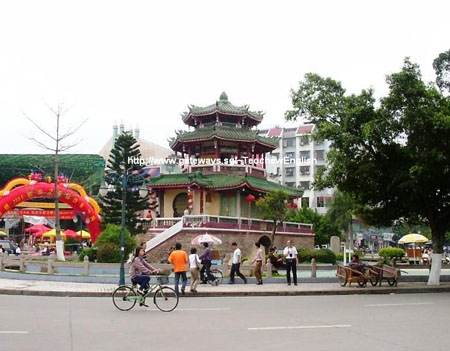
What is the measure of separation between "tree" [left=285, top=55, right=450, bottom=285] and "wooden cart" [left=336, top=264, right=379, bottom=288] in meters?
2.60

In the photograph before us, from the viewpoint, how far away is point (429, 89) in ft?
64.2

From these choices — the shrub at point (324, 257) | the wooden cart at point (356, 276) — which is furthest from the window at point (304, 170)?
the wooden cart at point (356, 276)

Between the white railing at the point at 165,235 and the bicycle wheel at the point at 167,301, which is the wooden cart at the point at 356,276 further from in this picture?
the white railing at the point at 165,235

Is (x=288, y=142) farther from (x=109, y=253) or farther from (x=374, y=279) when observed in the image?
(x=374, y=279)

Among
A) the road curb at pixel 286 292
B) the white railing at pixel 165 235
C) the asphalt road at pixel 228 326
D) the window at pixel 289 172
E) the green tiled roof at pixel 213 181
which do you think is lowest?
the road curb at pixel 286 292

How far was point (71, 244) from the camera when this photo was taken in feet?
164

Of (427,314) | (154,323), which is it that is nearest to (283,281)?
(427,314)

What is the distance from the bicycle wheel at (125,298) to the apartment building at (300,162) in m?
70.4

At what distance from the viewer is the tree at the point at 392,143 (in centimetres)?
1953

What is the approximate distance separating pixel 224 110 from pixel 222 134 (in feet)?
7.63

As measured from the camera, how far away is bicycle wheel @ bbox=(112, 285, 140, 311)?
44.5 feet

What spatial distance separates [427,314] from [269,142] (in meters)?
32.5

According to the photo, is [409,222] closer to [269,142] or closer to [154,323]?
[154,323]

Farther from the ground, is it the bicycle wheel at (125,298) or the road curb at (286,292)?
the bicycle wheel at (125,298)
